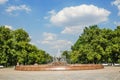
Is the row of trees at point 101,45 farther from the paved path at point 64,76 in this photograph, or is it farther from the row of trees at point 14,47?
the paved path at point 64,76

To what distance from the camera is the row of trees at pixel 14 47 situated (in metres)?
61.0

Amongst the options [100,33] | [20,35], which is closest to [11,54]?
[20,35]

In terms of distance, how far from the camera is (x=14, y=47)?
6388cm

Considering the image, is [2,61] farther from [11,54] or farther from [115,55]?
[115,55]

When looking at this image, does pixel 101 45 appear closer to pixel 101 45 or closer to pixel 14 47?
pixel 101 45

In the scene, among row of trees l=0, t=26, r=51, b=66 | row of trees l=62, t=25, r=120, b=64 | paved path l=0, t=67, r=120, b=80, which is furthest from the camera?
row of trees l=62, t=25, r=120, b=64

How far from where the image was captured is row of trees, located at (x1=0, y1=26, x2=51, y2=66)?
6101 centimetres

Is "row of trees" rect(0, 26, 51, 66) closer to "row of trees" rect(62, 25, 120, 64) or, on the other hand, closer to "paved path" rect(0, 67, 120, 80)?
"row of trees" rect(62, 25, 120, 64)

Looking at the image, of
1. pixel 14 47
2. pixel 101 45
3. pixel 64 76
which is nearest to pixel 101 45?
pixel 101 45

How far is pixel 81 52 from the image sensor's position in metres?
68.2

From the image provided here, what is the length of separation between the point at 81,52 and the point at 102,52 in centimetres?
590

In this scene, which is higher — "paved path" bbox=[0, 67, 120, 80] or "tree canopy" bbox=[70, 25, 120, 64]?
"tree canopy" bbox=[70, 25, 120, 64]

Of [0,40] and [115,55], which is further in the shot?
[115,55]

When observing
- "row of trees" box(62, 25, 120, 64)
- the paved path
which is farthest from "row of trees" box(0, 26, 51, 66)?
the paved path
